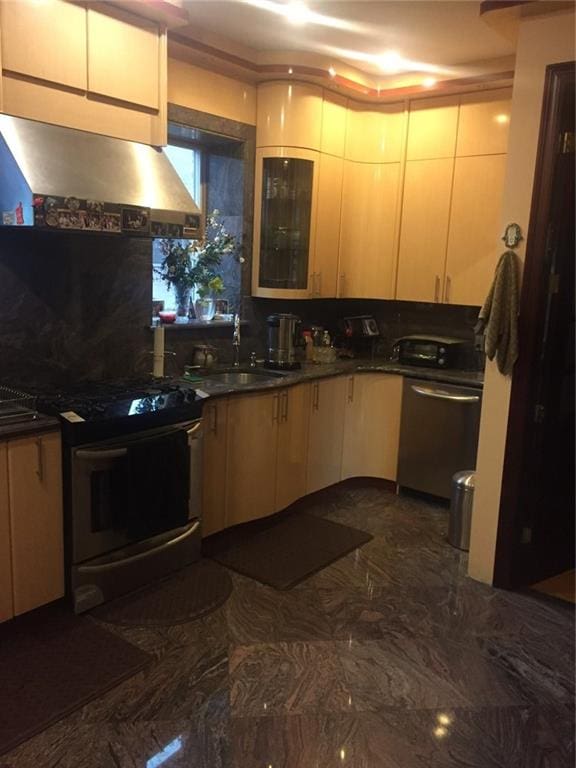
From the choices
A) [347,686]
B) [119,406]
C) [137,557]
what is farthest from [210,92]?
[347,686]

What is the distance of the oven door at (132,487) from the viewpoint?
2688mm

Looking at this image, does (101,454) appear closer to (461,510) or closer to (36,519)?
(36,519)

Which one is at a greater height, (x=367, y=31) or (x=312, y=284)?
(x=367, y=31)

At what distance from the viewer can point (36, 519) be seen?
2590 mm

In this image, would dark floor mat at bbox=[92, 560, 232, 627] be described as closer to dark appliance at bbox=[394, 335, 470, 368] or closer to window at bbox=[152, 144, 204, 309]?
window at bbox=[152, 144, 204, 309]

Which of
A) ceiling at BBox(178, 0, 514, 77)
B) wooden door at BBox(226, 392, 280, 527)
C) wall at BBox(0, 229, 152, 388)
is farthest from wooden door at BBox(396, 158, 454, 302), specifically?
wall at BBox(0, 229, 152, 388)

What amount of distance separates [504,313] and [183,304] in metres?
1.97

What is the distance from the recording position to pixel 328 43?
142 inches

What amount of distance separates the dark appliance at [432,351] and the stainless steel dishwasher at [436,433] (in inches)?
9.7

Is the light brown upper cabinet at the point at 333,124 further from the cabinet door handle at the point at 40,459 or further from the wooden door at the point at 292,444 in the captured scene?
the cabinet door handle at the point at 40,459

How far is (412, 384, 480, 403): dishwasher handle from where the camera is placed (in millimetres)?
3937

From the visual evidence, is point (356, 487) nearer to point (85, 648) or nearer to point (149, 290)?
point (149, 290)

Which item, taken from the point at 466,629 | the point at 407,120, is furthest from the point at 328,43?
the point at 466,629

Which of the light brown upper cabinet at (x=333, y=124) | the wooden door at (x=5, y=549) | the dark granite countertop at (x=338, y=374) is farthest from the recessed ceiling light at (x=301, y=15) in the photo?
the wooden door at (x=5, y=549)
